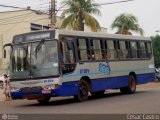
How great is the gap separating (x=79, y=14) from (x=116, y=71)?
1787cm

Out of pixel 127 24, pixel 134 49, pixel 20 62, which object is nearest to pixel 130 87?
pixel 134 49

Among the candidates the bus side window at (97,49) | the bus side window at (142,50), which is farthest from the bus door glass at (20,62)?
the bus side window at (142,50)

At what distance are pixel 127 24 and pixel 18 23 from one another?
12.2 meters

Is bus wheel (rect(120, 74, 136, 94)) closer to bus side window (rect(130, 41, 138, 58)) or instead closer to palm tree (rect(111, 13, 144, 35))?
bus side window (rect(130, 41, 138, 58))

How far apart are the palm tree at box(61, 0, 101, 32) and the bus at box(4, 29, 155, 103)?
16.8 meters

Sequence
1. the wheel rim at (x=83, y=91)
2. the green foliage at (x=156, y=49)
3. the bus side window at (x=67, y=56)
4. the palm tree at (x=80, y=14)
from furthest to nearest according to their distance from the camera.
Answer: the green foliage at (x=156, y=49) < the palm tree at (x=80, y=14) < the wheel rim at (x=83, y=91) < the bus side window at (x=67, y=56)

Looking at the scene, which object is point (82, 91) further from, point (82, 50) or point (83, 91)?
point (82, 50)

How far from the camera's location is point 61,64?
19.8m

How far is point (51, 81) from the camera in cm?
1966

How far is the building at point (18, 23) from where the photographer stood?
54.2 meters

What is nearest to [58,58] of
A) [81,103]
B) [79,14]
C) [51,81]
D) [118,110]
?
[51,81]

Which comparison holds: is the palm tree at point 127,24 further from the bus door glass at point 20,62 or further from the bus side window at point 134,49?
the bus door glass at point 20,62

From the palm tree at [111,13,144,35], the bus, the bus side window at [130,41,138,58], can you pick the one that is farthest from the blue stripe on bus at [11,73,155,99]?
the palm tree at [111,13,144,35]

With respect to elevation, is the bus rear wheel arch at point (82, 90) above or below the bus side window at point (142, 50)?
below
